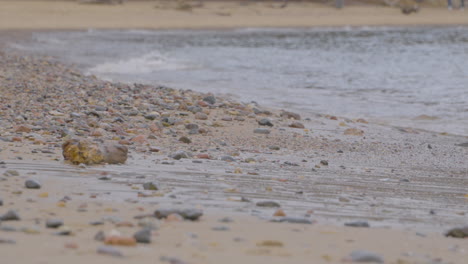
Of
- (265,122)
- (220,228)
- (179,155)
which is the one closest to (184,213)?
(220,228)

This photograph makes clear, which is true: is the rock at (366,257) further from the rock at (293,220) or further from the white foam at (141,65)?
the white foam at (141,65)

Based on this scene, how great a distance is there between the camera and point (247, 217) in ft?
11.9

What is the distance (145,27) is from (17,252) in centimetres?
3296

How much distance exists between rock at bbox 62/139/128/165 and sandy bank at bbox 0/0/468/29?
1086 inches

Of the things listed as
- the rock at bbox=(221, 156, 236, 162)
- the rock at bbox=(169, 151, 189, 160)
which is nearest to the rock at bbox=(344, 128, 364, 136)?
the rock at bbox=(221, 156, 236, 162)

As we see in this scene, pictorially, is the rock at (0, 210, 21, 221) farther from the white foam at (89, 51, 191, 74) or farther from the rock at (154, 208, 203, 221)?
the white foam at (89, 51, 191, 74)

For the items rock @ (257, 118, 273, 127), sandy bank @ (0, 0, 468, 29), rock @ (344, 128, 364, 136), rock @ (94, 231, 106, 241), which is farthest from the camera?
sandy bank @ (0, 0, 468, 29)

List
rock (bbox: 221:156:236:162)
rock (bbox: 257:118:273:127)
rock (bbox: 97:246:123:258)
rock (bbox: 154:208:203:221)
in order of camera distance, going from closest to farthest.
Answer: rock (bbox: 97:246:123:258) → rock (bbox: 154:208:203:221) → rock (bbox: 221:156:236:162) → rock (bbox: 257:118:273:127)

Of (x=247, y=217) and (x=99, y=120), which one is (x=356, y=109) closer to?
(x=99, y=120)

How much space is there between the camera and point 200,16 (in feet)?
131

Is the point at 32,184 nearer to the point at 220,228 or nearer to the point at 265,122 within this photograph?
the point at 220,228

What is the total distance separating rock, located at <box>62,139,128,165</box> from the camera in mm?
4766

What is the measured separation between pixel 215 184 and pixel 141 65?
13.1 m

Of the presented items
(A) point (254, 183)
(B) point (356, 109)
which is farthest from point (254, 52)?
(A) point (254, 183)
